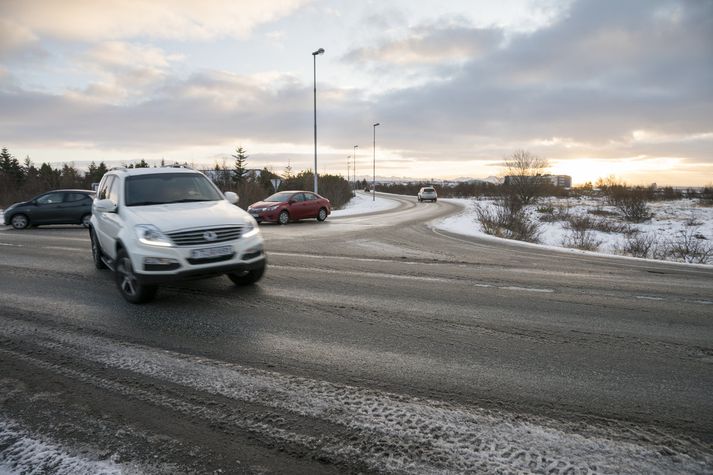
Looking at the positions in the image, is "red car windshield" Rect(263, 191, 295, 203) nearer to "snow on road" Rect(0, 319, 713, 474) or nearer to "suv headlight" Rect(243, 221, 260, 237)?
"suv headlight" Rect(243, 221, 260, 237)

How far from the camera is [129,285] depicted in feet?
18.7

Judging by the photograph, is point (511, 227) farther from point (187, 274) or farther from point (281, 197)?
point (187, 274)

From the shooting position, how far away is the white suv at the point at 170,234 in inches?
211

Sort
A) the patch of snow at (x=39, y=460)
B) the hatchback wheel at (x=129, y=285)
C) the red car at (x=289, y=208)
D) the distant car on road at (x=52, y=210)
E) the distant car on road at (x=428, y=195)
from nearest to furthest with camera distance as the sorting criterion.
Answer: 1. the patch of snow at (x=39, y=460)
2. the hatchback wheel at (x=129, y=285)
3. the distant car on road at (x=52, y=210)
4. the red car at (x=289, y=208)
5. the distant car on road at (x=428, y=195)

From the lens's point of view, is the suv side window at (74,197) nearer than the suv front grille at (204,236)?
No

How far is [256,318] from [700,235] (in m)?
24.5

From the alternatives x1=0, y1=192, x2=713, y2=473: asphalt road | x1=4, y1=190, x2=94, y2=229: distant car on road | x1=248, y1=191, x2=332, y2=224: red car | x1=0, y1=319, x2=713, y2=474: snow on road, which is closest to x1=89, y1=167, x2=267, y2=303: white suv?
x1=0, y1=192, x2=713, y2=473: asphalt road

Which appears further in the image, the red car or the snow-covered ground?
the red car

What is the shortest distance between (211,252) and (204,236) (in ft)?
0.75

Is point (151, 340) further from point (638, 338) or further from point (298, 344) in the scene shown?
point (638, 338)

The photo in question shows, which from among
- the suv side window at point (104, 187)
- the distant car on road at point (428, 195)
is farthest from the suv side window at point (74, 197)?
the distant car on road at point (428, 195)

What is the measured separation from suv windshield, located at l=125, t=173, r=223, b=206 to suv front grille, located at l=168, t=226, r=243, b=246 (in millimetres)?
1368

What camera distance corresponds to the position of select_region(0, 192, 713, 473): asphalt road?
2.39 metres

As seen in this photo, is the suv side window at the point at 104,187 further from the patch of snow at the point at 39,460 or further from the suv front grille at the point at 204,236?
the patch of snow at the point at 39,460
